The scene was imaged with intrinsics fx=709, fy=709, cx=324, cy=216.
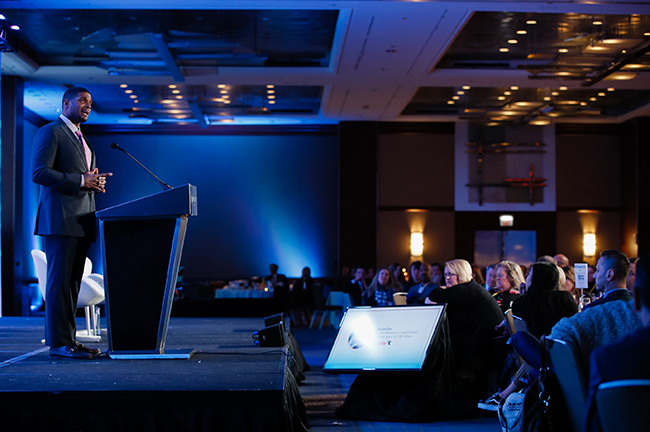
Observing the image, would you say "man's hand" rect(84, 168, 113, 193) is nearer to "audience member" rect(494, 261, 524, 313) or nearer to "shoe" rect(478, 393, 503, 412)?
"shoe" rect(478, 393, 503, 412)

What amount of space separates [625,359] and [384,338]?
11.6ft

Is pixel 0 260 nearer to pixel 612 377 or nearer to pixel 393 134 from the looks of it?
pixel 393 134

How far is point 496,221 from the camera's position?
49.7ft

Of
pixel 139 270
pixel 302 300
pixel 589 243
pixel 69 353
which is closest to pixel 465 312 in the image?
pixel 139 270

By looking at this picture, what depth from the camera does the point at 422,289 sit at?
325 inches

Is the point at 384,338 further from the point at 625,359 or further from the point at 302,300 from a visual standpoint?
the point at 302,300

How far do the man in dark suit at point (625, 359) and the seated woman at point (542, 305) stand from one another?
2.90 meters

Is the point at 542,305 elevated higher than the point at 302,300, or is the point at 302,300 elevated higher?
the point at 542,305

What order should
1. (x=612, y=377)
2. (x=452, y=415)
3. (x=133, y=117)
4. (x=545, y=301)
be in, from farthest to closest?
(x=133, y=117) < (x=452, y=415) < (x=545, y=301) < (x=612, y=377)

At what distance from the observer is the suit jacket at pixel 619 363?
1570 millimetres

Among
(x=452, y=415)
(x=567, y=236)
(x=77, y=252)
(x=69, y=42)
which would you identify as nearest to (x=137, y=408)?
(x=77, y=252)

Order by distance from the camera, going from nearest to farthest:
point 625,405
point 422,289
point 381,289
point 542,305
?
point 625,405 → point 542,305 → point 422,289 → point 381,289

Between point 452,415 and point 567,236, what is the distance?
11.1 m

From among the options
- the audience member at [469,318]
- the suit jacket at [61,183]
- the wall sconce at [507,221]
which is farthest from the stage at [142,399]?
the wall sconce at [507,221]
